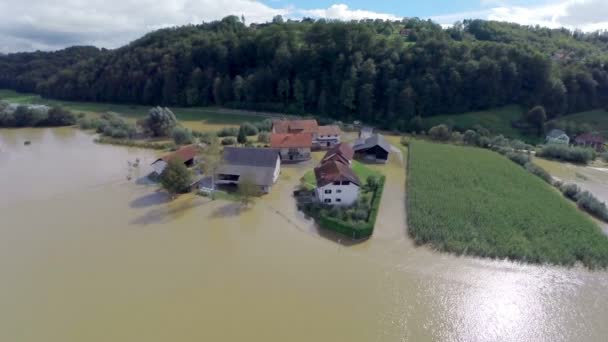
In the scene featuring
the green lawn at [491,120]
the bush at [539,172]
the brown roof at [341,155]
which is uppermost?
the green lawn at [491,120]

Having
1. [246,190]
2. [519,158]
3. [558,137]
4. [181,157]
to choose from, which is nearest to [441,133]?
[519,158]

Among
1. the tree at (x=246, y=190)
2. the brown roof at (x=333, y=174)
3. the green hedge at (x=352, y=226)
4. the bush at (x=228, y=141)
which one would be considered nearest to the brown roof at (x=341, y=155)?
the brown roof at (x=333, y=174)

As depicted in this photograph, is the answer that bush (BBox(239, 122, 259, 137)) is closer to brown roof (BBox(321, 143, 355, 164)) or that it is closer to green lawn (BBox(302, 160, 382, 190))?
green lawn (BBox(302, 160, 382, 190))

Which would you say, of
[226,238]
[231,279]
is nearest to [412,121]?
[226,238]

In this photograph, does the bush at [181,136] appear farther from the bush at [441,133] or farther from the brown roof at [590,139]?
the brown roof at [590,139]

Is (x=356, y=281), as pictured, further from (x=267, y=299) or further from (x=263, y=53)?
(x=263, y=53)
